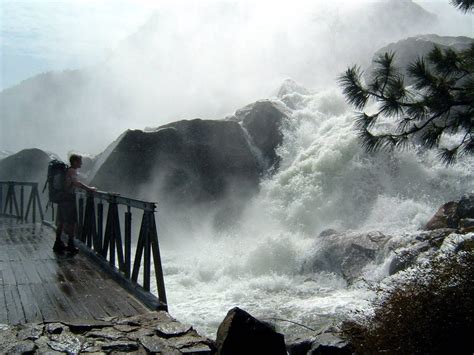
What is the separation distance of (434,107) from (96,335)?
4.45 meters

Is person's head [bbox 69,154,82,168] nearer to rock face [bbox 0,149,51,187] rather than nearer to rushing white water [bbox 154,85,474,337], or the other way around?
rushing white water [bbox 154,85,474,337]

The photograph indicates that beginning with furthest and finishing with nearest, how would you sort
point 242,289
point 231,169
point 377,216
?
1. point 231,169
2. point 377,216
3. point 242,289

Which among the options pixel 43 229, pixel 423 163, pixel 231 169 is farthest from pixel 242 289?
pixel 231 169

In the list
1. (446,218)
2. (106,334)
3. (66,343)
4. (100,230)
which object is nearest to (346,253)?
(446,218)

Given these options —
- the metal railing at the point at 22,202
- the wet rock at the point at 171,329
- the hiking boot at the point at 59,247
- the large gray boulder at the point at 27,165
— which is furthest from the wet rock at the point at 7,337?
the large gray boulder at the point at 27,165

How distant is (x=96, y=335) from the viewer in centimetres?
436

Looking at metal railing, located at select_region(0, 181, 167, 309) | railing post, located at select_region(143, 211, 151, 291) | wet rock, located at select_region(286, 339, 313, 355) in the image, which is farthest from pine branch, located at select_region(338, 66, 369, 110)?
wet rock, located at select_region(286, 339, 313, 355)

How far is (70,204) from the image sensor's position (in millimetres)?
7742

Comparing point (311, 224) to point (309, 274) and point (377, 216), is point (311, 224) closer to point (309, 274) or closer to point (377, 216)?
point (377, 216)

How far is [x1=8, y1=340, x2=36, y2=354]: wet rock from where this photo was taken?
3873 millimetres

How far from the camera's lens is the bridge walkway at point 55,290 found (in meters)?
5.00

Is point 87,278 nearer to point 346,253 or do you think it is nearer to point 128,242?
point 128,242

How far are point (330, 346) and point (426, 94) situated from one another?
3.37 meters

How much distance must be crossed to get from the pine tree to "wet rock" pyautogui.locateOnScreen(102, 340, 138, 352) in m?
3.55
